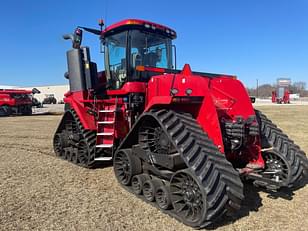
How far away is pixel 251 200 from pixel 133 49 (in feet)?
11.4

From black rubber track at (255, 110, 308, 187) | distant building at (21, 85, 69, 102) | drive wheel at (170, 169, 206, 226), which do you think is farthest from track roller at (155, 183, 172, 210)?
distant building at (21, 85, 69, 102)

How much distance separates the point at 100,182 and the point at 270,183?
10.0ft

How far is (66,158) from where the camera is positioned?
7945 mm

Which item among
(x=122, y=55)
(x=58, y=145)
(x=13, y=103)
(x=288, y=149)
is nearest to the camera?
(x=288, y=149)

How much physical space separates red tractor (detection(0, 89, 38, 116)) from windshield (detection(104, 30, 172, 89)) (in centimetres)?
2274

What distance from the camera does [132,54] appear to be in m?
6.09

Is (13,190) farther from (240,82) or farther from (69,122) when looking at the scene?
(240,82)

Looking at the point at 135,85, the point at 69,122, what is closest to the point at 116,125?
the point at 135,85

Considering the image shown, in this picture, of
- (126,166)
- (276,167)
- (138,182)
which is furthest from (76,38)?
(276,167)

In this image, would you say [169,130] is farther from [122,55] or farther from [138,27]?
[138,27]

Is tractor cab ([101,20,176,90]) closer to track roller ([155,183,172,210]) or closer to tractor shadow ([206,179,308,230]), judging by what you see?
track roller ([155,183,172,210])

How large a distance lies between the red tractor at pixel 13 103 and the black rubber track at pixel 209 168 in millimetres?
25388

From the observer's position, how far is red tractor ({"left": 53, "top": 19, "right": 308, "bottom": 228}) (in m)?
4.00

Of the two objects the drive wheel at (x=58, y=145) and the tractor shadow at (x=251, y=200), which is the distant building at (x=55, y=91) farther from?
the tractor shadow at (x=251, y=200)
